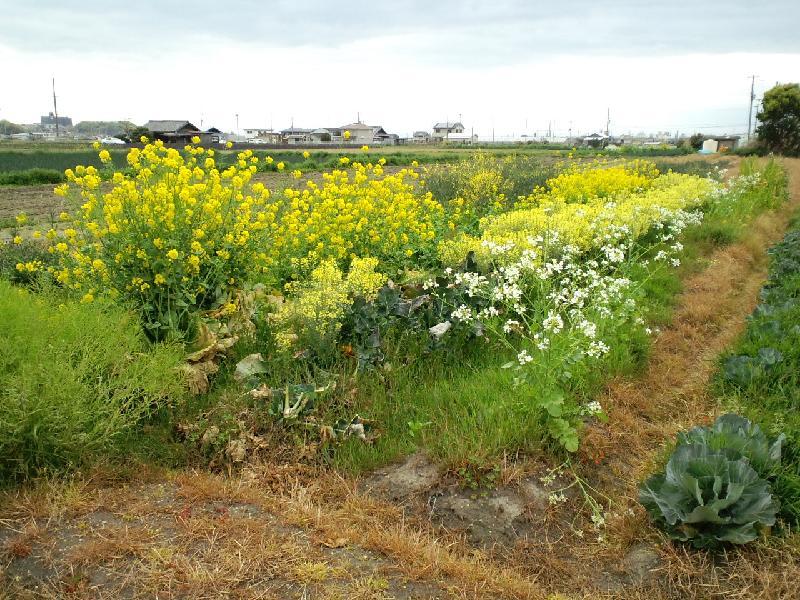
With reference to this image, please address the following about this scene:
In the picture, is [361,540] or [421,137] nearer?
[361,540]

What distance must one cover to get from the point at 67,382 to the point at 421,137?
9648 centimetres

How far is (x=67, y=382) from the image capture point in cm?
342

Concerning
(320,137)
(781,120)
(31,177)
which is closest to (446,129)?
(320,137)

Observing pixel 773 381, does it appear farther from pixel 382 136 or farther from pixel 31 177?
pixel 382 136

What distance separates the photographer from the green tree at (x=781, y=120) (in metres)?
39.4

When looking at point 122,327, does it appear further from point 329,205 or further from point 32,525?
point 329,205

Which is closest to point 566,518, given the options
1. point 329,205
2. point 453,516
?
Answer: point 453,516

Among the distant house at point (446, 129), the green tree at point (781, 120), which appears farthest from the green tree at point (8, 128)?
the green tree at point (781, 120)

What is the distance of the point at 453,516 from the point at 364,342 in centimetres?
153

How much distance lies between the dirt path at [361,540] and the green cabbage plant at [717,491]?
0.11 m

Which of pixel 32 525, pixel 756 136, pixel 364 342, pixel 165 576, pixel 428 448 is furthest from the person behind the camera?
pixel 756 136

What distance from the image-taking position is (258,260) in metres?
5.66

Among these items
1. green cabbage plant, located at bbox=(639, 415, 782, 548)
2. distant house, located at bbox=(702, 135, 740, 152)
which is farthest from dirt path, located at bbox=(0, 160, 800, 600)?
distant house, located at bbox=(702, 135, 740, 152)

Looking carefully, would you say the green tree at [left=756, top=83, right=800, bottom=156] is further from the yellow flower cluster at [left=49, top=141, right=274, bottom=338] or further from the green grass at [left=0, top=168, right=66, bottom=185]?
the yellow flower cluster at [left=49, top=141, right=274, bottom=338]
